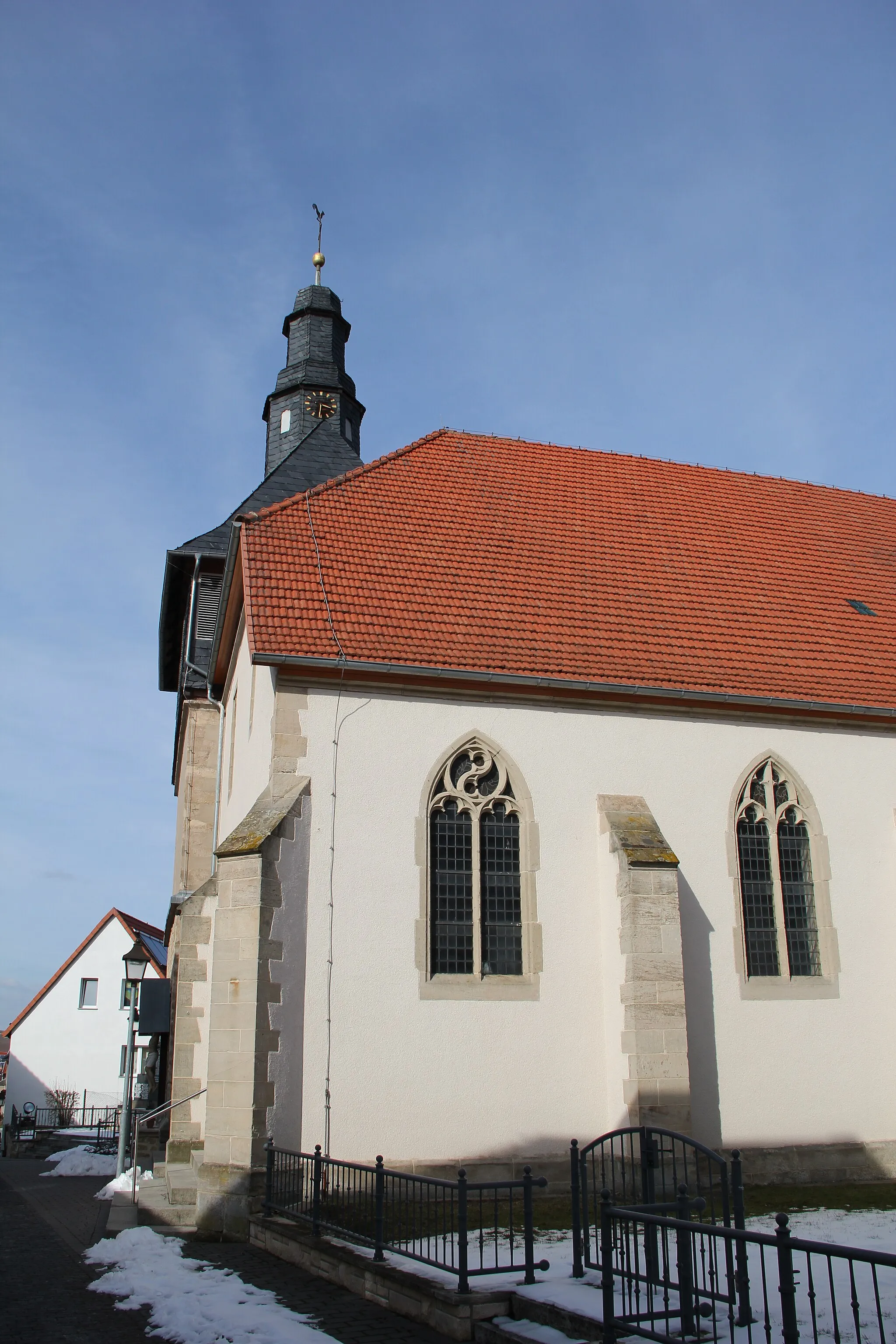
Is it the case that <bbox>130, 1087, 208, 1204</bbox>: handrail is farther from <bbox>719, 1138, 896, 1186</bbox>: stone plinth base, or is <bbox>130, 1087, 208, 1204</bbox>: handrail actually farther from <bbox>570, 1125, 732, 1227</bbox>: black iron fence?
<bbox>719, 1138, 896, 1186</bbox>: stone plinth base

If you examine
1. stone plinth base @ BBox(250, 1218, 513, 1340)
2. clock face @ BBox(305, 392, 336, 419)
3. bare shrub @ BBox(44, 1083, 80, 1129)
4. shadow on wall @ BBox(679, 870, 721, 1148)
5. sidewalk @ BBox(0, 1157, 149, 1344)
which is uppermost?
clock face @ BBox(305, 392, 336, 419)

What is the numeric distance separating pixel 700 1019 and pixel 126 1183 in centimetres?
683

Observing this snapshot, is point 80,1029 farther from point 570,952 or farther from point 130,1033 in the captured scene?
point 570,952

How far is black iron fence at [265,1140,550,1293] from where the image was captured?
7.12 m

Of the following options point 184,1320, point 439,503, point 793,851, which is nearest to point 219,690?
point 439,503

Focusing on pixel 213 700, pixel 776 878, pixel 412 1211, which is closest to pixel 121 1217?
pixel 412 1211

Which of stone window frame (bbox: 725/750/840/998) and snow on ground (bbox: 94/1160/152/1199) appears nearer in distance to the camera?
snow on ground (bbox: 94/1160/152/1199)

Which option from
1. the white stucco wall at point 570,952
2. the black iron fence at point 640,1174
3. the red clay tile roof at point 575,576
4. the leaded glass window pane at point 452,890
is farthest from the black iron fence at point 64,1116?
the black iron fence at point 640,1174

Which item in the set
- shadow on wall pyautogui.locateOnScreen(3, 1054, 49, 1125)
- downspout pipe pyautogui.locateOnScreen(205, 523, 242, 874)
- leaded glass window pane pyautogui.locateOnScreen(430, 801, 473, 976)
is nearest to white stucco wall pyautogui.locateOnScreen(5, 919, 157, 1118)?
shadow on wall pyautogui.locateOnScreen(3, 1054, 49, 1125)

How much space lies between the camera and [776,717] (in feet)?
44.7

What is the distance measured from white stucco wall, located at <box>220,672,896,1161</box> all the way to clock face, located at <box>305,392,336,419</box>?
1277 centimetres

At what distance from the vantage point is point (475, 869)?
1202 cm

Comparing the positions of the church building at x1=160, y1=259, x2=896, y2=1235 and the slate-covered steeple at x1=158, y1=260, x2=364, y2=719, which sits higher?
the slate-covered steeple at x1=158, y1=260, x2=364, y2=719

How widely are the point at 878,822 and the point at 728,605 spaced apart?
339 cm
